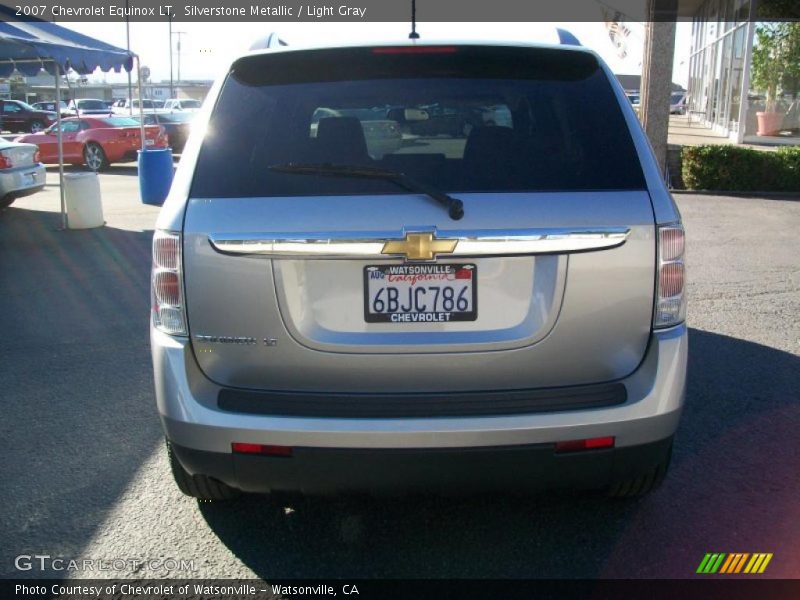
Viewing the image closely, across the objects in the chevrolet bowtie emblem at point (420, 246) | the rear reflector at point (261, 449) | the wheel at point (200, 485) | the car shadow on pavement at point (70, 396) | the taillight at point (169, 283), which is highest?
the chevrolet bowtie emblem at point (420, 246)

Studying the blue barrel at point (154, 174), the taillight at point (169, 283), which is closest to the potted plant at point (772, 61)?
the blue barrel at point (154, 174)

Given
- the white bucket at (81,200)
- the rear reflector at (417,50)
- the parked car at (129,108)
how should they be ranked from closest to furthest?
1. the rear reflector at (417,50)
2. the white bucket at (81,200)
3. the parked car at (129,108)

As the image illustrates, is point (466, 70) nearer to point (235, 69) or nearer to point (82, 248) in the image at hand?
point (235, 69)

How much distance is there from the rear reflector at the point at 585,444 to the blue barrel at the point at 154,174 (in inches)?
488

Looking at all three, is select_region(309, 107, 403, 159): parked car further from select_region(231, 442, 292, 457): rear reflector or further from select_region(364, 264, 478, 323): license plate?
select_region(231, 442, 292, 457): rear reflector

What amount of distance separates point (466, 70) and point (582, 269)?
84cm

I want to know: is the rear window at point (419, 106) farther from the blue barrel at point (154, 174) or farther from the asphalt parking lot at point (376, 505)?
the blue barrel at point (154, 174)

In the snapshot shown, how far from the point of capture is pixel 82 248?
9.68 metres

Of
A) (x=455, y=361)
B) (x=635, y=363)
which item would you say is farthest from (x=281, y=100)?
(x=635, y=363)

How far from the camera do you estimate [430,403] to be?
8.53 ft

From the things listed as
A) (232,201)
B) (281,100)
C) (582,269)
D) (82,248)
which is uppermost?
→ (281,100)

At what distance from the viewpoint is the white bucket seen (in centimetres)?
1094

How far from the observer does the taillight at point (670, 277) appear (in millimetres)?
2658

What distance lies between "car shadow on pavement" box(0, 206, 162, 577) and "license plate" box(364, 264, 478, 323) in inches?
62.1
